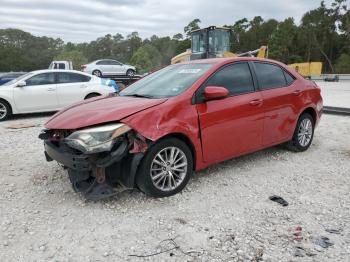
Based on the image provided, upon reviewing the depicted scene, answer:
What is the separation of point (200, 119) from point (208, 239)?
1588 mm

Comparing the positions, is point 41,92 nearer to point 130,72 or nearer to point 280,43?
point 130,72

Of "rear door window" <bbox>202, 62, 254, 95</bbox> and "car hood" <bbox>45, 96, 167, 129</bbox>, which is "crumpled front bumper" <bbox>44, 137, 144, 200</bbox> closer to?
"car hood" <bbox>45, 96, 167, 129</bbox>

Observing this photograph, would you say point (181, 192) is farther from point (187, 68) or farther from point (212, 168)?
point (187, 68)

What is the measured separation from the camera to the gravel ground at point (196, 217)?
331 centimetres

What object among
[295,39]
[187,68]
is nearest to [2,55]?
[295,39]

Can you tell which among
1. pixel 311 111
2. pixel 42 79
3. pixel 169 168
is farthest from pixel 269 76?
pixel 42 79

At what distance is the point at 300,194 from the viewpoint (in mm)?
4531

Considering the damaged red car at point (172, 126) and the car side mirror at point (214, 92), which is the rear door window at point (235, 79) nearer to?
the damaged red car at point (172, 126)

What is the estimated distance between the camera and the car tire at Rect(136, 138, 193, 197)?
4.13 m

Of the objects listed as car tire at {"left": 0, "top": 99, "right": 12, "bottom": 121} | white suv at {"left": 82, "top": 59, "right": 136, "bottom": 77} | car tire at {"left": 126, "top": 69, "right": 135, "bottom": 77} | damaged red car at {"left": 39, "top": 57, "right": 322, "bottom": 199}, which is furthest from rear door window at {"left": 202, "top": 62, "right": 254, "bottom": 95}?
car tire at {"left": 126, "top": 69, "right": 135, "bottom": 77}

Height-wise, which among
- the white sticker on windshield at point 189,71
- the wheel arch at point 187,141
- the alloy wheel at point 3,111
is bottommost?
the alloy wheel at point 3,111

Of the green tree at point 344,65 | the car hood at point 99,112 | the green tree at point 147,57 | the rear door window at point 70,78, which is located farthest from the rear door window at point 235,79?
the green tree at point 147,57

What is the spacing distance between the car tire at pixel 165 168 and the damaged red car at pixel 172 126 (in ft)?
0.04

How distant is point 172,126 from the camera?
4285mm
